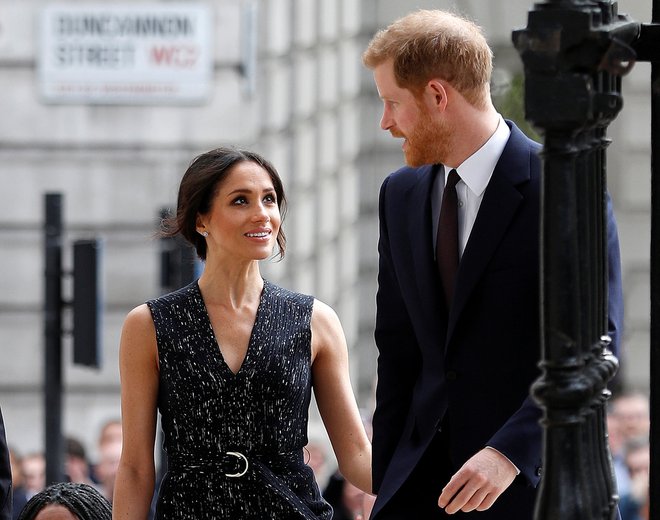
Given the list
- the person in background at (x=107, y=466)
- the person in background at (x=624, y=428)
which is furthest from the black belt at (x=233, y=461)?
the person in background at (x=107, y=466)

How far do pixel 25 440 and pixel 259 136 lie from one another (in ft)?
10.1

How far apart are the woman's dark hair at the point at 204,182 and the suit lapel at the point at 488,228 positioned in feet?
2.82

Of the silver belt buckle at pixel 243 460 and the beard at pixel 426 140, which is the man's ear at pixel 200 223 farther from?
the beard at pixel 426 140

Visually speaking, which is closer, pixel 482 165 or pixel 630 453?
pixel 482 165

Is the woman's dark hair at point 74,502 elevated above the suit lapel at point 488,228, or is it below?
below

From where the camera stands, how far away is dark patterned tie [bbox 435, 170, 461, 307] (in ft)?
12.5

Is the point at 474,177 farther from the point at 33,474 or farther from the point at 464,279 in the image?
the point at 33,474

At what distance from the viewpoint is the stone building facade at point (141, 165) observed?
1284cm

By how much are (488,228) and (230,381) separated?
3.21 ft

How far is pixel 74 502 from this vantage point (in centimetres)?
488

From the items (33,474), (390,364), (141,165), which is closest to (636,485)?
(33,474)

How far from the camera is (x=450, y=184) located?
12.5 ft

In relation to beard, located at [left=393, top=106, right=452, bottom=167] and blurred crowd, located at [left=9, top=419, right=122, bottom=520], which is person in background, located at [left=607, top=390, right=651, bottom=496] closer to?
blurred crowd, located at [left=9, top=419, right=122, bottom=520]

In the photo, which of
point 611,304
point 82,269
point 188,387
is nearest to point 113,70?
point 82,269
